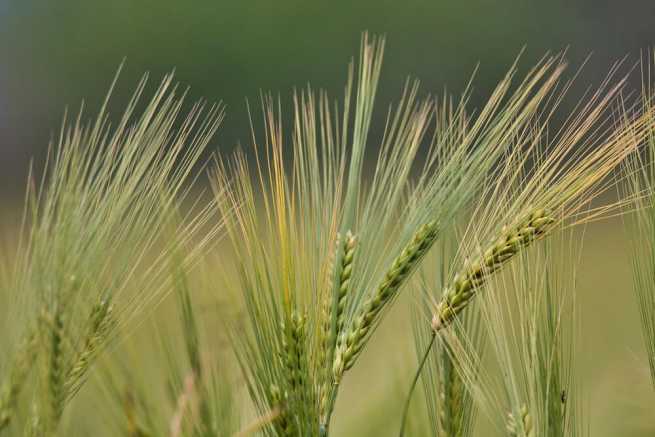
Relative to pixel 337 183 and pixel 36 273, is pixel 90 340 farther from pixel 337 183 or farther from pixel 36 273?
pixel 337 183

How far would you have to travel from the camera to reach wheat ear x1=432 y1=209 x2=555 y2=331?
521 mm

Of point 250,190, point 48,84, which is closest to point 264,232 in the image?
point 250,190

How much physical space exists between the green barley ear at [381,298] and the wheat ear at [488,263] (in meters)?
0.03

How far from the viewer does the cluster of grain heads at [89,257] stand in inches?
16.8

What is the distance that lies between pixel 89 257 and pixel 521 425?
241 millimetres

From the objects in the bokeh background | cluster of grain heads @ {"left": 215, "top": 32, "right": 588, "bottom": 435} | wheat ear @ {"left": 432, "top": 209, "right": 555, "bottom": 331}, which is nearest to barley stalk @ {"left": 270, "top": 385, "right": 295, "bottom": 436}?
cluster of grain heads @ {"left": 215, "top": 32, "right": 588, "bottom": 435}

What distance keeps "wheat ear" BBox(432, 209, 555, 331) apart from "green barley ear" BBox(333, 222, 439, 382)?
0.09ft

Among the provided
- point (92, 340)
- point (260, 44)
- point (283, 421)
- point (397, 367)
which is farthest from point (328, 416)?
point (260, 44)

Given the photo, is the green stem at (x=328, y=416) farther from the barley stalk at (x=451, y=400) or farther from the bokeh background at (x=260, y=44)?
the bokeh background at (x=260, y=44)

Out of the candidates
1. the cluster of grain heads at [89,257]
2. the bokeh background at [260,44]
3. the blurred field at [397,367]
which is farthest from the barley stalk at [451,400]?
the bokeh background at [260,44]

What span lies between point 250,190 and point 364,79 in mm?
92

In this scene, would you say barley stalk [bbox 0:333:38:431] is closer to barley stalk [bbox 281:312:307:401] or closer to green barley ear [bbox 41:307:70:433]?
green barley ear [bbox 41:307:70:433]

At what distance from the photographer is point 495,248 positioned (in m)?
0.53

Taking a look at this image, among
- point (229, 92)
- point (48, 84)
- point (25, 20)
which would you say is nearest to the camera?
point (229, 92)
